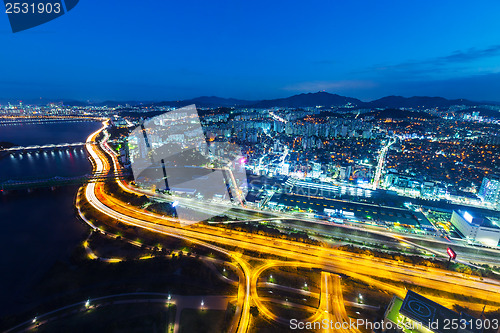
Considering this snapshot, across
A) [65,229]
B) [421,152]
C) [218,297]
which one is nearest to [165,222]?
[65,229]

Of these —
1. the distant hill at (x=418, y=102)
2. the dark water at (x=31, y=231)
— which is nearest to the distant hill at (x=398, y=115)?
the distant hill at (x=418, y=102)

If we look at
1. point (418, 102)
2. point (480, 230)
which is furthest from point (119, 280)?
point (418, 102)

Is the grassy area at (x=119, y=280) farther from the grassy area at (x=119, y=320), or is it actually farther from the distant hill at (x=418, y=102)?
the distant hill at (x=418, y=102)

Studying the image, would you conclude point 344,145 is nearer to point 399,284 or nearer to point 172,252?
point 399,284

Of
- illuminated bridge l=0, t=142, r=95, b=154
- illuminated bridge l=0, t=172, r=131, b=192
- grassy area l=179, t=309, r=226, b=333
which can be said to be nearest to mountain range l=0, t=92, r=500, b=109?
illuminated bridge l=0, t=142, r=95, b=154

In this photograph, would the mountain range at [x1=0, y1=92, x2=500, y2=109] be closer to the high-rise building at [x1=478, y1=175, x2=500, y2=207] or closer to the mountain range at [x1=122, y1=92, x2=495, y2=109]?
the mountain range at [x1=122, y1=92, x2=495, y2=109]

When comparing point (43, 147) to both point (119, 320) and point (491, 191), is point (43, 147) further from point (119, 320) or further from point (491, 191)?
point (491, 191)
